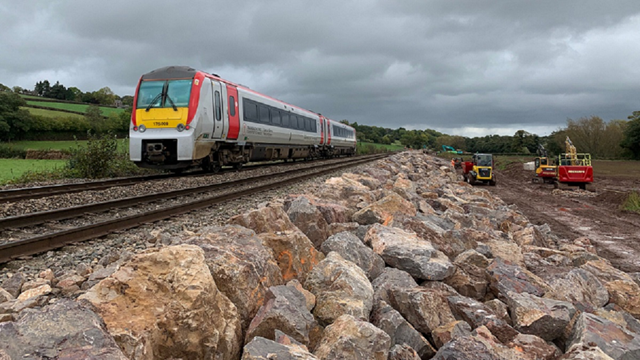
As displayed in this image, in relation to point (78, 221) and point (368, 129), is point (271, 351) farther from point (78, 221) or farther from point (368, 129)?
point (368, 129)

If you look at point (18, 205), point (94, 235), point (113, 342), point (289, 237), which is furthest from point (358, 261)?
Result: point (18, 205)

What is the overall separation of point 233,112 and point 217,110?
133 cm

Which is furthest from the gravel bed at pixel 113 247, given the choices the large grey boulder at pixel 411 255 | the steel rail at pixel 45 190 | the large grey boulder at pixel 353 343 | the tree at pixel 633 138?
the tree at pixel 633 138

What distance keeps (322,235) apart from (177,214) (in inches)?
131

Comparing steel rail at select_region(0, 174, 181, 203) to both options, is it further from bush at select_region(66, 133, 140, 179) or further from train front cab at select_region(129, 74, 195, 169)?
bush at select_region(66, 133, 140, 179)

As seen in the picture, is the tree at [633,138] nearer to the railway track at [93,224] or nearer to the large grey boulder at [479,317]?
the railway track at [93,224]

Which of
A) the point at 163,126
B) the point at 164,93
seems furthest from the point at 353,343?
the point at 164,93

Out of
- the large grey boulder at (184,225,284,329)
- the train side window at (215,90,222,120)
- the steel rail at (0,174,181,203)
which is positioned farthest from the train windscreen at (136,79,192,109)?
the large grey boulder at (184,225,284,329)

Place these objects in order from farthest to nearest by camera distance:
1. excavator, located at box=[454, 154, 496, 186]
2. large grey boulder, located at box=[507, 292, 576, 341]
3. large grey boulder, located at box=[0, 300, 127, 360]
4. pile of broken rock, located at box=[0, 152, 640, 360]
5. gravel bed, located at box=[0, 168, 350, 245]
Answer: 1. excavator, located at box=[454, 154, 496, 186]
2. gravel bed, located at box=[0, 168, 350, 245]
3. large grey boulder, located at box=[507, 292, 576, 341]
4. pile of broken rock, located at box=[0, 152, 640, 360]
5. large grey boulder, located at box=[0, 300, 127, 360]

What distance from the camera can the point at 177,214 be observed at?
24.0 ft

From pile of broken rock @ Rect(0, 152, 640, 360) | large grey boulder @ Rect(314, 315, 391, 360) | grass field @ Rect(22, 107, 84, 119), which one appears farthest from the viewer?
grass field @ Rect(22, 107, 84, 119)

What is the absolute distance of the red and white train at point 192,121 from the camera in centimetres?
1298

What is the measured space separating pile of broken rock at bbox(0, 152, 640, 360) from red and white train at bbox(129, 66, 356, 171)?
9111 millimetres

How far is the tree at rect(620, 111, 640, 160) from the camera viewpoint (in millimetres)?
57197
